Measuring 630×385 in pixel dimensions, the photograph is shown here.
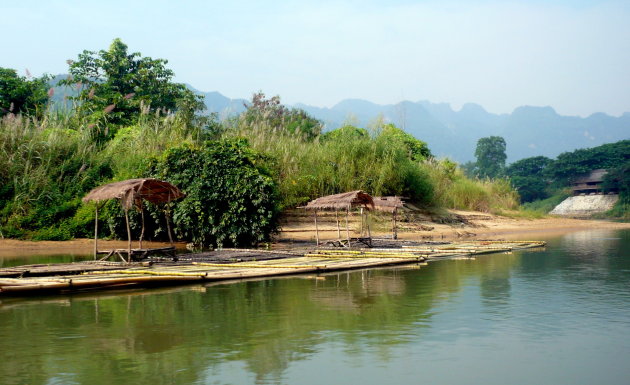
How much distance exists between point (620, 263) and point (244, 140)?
9.60 m

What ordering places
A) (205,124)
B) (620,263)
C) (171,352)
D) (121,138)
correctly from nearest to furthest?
(171,352)
(620,263)
(121,138)
(205,124)

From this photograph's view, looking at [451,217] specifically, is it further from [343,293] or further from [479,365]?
[479,365]

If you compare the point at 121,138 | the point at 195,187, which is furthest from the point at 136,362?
the point at 121,138

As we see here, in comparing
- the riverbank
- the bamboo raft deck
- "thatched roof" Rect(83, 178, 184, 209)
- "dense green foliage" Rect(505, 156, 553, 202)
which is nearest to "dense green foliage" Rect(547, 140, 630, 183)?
"dense green foliage" Rect(505, 156, 553, 202)

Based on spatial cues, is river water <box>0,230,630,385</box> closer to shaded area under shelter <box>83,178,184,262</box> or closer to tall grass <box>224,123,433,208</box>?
shaded area under shelter <box>83,178,184,262</box>

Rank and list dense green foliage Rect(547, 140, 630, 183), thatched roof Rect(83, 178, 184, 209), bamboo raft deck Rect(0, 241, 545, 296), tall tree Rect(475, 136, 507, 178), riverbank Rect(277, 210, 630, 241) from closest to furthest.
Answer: bamboo raft deck Rect(0, 241, 545, 296) < thatched roof Rect(83, 178, 184, 209) < riverbank Rect(277, 210, 630, 241) < dense green foliage Rect(547, 140, 630, 183) < tall tree Rect(475, 136, 507, 178)

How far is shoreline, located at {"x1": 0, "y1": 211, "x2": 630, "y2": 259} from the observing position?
1579cm

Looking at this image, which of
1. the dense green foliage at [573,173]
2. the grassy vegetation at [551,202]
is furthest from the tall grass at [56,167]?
the grassy vegetation at [551,202]

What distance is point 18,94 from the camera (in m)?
25.3

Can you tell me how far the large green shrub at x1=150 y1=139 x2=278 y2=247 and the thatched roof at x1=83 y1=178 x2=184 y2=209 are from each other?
315 cm

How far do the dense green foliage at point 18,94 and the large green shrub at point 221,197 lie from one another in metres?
10.8

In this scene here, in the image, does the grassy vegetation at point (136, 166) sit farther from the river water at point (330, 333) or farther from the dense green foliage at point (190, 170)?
the river water at point (330, 333)

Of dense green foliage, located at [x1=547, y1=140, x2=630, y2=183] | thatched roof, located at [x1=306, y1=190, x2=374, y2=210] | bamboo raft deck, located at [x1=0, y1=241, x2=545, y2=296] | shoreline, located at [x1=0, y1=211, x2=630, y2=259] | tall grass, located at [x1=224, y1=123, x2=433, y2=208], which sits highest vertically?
dense green foliage, located at [x1=547, y1=140, x2=630, y2=183]

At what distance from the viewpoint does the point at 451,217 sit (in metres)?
23.2
